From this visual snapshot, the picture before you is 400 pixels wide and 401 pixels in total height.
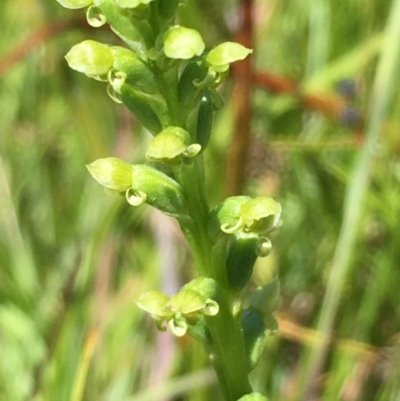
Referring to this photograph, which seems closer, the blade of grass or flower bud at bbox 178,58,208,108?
flower bud at bbox 178,58,208,108

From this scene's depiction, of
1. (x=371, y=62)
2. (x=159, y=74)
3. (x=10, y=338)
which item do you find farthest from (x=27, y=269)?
(x=159, y=74)

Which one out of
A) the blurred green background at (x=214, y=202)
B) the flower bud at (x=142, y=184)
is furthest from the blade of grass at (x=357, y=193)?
the flower bud at (x=142, y=184)

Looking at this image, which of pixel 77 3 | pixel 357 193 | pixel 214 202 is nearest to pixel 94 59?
pixel 77 3

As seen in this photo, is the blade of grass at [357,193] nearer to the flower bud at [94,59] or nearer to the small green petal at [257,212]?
the small green petal at [257,212]

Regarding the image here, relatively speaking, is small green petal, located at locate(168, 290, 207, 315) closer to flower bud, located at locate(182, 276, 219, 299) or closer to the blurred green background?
flower bud, located at locate(182, 276, 219, 299)

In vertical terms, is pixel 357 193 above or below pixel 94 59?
below

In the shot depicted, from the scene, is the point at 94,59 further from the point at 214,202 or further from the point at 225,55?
the point at 214,202

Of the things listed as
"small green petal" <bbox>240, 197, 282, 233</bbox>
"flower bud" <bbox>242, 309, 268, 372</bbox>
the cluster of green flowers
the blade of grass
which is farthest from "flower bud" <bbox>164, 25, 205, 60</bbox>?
the blade of grass
